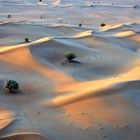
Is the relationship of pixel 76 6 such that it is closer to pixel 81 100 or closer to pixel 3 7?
pixel 3 7

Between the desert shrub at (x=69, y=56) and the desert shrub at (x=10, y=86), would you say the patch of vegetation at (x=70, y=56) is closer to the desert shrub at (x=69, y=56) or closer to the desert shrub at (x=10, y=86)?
the desert shrub at (x=69, y=56)

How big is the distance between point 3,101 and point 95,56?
5480 mm

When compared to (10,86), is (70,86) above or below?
below

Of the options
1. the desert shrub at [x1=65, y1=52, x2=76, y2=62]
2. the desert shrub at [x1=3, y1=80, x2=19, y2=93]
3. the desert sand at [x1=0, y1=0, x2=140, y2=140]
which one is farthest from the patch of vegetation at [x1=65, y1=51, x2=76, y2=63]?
the desert shrub at [x1=3, y1=80, x2=19, y2=93]

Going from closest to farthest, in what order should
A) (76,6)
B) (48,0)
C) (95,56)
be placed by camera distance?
(95,56), (76,6), (48,0)

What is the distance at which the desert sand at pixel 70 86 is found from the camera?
7602 mm

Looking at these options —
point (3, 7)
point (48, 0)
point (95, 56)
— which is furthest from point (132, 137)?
point (48, 0)

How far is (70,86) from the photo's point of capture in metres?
10.2

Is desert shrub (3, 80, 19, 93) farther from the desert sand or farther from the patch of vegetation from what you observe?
the patch of vegetation

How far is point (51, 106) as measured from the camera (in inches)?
343

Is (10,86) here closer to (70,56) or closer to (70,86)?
(70,86)

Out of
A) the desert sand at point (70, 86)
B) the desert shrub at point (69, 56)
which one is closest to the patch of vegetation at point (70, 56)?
the desert shrub at point (69, 56)

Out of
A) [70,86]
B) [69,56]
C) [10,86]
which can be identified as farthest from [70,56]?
Result: [10,86]

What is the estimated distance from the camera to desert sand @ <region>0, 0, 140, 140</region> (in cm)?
760
